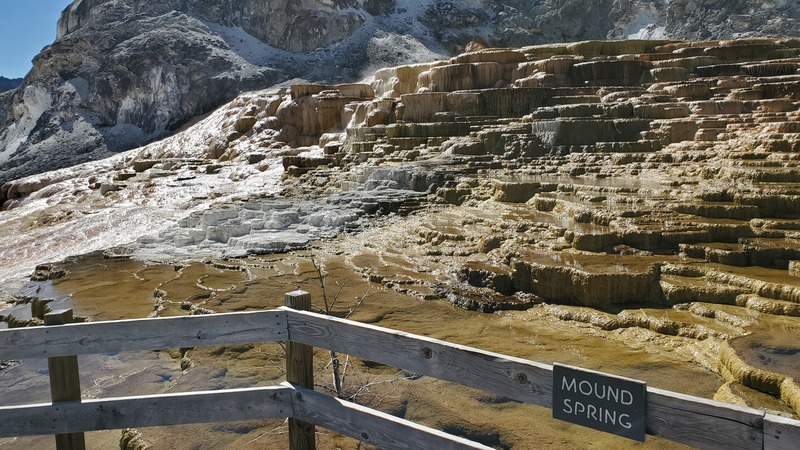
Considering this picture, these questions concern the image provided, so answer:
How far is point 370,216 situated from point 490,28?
29.8 m

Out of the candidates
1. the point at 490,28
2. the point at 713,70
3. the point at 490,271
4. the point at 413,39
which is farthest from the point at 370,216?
the point at 490,28

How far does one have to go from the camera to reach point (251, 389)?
8.95 feet

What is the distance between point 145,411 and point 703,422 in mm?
2332

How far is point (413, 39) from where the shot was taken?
117 feet

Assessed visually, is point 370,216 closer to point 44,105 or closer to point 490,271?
point 490,271

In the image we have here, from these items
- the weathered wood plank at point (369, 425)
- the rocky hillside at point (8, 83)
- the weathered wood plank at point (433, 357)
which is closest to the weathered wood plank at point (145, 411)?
the weathered wood plank at point (369, 425)

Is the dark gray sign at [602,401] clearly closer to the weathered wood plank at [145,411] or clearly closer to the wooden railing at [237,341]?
the wooden railing at [237,341]

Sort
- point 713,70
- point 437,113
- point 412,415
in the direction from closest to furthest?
point 412,415 < point 713,70 < point 437,113

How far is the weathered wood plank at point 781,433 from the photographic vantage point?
163 cm

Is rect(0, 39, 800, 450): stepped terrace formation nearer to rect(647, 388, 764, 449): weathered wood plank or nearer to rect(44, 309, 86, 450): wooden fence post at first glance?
rect(647, 388, 764, 449): weathered wood plank

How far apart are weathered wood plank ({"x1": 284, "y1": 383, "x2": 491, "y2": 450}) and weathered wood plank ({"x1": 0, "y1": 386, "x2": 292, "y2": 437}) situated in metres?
0.11

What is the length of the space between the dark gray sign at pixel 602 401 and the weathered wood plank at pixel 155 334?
1347mm

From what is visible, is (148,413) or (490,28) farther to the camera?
(490,28)

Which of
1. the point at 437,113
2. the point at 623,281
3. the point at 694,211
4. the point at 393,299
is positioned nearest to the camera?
the point at 623,281
